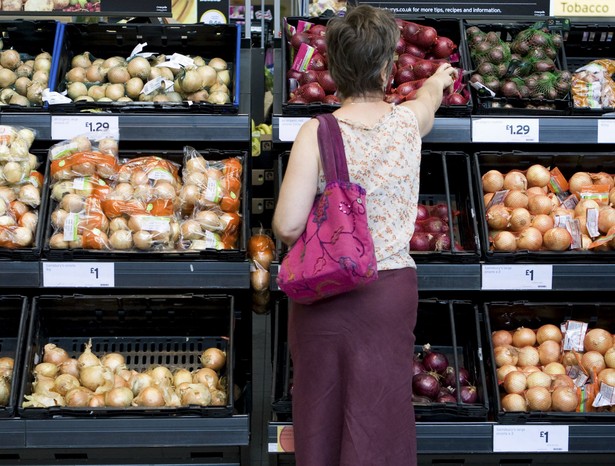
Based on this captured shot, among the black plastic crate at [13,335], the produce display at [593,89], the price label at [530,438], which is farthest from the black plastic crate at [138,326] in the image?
the produce display at [593,89]

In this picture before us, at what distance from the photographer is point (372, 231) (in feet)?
7.34

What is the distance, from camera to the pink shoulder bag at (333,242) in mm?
2125

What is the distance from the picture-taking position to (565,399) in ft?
9.27

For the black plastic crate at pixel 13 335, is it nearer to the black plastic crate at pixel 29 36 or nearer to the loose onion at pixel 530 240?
the black plastic crate at pixel 29 36

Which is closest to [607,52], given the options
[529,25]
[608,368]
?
[529,25]

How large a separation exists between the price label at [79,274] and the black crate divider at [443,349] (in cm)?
57

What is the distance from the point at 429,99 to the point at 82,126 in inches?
47.6

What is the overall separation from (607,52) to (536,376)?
1531mm

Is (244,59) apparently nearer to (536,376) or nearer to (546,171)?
(546,171)

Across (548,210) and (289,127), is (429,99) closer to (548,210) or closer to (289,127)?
(289,127)

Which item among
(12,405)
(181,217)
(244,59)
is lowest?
(12,405)

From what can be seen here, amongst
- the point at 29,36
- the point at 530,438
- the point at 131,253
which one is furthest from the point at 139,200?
the point at 530,438

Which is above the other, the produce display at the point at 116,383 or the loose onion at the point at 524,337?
the loose onion at the point at 524,337

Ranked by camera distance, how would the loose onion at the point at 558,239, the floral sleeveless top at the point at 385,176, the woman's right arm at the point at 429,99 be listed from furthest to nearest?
the loose onion at the point at 558,239 < the woman's right arm at the point at 429,99 < the floral sleeveless top at the point at 385,176
